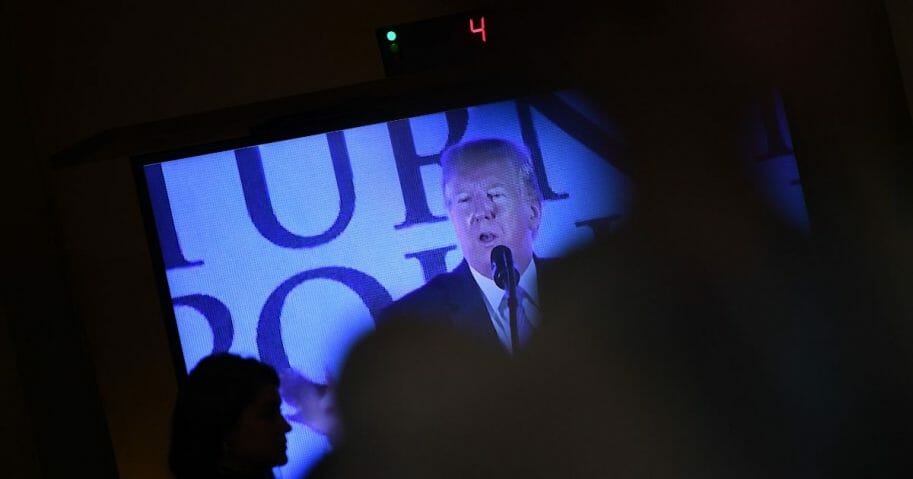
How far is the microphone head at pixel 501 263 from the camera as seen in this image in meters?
3.07

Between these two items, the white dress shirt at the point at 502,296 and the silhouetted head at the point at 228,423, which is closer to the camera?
the silhouetted head at the point at 228,423

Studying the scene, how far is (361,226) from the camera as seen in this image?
3.01 m

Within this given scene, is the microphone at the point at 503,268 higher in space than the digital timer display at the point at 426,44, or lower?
lower

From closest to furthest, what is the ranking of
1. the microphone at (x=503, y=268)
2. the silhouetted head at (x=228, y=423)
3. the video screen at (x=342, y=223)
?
the silhouetted head at (x=228, y=423) → the video screen at (x=342, y=223) → the microphone at (x=503, y=268)

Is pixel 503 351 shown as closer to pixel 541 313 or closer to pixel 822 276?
pixel 541 313

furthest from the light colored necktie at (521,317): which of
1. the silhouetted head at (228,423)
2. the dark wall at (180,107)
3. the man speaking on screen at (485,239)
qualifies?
the silhouetted head at (228,423)

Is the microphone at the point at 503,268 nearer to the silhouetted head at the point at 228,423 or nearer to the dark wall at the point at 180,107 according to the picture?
the dark wall at the point at 180,107

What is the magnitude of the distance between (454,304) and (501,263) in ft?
0.62

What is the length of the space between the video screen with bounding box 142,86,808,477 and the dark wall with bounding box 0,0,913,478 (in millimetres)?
199

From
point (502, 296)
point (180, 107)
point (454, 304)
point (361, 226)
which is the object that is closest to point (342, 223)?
point (361, 226)

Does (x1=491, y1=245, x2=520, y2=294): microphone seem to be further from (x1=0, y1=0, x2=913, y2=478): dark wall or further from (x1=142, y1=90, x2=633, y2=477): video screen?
(x1=0, y1=0, x2=913, y2=478): dark wall

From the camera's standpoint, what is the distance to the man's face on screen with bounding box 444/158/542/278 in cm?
306

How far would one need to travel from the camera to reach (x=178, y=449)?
2.33 meters

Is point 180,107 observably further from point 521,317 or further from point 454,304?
point 521,317
